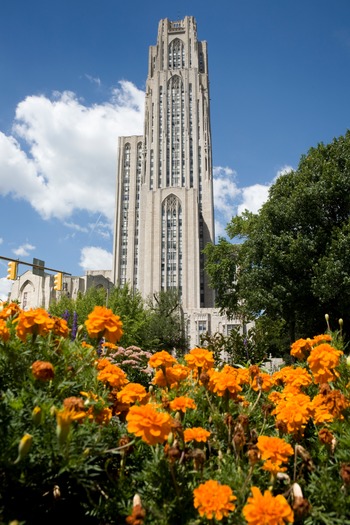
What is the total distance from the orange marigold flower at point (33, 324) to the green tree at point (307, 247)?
1479cm

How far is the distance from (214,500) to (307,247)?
53.0 feet

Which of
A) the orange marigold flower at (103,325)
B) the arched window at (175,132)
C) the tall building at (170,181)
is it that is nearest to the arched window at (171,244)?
the tall building at (170,181)

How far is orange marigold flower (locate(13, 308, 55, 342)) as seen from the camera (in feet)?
9.12

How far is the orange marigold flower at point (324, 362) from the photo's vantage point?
10.4ft

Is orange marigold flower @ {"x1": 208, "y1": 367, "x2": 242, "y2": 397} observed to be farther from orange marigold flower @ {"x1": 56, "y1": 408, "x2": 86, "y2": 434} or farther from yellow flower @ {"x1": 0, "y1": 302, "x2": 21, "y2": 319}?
yellow flower @ {"x1": 0, "y1": 302, "x2": 21, "y2": 319}

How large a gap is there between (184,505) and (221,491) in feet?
1.36

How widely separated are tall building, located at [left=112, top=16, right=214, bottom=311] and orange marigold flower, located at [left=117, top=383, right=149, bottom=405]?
75784 millimetres

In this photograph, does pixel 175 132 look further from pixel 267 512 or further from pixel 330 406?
pixel 267 512

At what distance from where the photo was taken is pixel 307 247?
672 inches

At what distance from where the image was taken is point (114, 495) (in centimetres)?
245

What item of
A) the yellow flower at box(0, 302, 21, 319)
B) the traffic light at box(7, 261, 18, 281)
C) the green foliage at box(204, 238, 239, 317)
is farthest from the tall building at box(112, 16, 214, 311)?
the yellow flower at box(0, 302, 21, 319)

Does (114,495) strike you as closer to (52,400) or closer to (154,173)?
(52,400)

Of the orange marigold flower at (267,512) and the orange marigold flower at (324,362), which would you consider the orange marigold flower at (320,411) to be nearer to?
the orange marigold flower at (324,362)

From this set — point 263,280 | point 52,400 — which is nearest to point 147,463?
point 52,400
